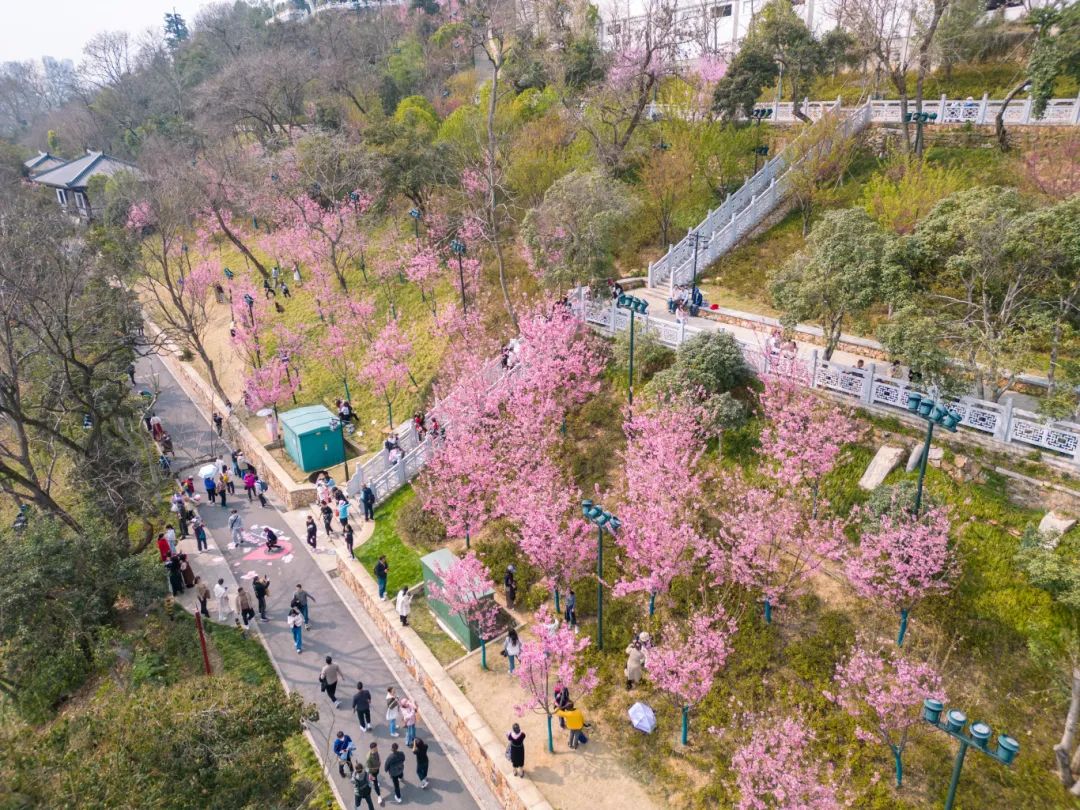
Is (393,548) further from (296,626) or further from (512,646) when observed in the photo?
(512,646)

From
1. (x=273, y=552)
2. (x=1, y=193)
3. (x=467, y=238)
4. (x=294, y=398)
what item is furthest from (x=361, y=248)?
(x=1, y=193)

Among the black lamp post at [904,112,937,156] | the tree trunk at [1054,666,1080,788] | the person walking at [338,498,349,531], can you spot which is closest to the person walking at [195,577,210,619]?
the person walking at [338,498,349,531]

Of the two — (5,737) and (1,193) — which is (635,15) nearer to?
(1,193)

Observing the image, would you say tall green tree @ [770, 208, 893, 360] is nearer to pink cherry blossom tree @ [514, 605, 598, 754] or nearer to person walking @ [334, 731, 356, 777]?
pink cherry blossom tree @ [514, 605, 598, 754]

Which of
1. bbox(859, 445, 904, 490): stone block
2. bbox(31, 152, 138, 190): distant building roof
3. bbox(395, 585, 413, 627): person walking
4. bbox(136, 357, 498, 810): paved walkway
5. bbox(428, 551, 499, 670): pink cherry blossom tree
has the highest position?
bbox(31, 152, 138, 190): distant building roof

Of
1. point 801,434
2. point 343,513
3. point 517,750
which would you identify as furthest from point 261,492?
point 801,434
